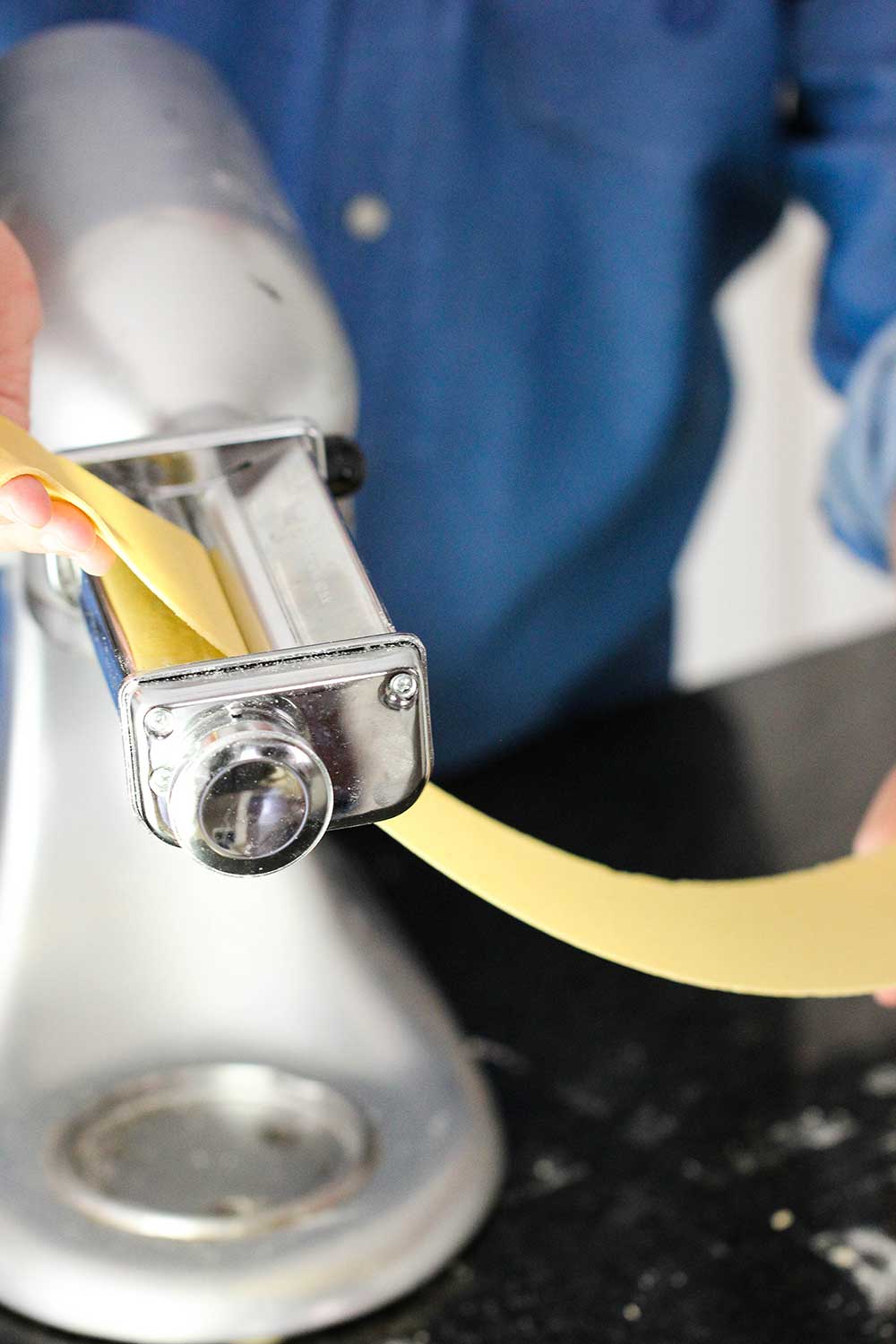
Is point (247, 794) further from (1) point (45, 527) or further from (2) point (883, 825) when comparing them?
(2) point (883, 825)

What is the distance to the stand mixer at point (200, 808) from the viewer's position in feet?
0.97

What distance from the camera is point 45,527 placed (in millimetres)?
321

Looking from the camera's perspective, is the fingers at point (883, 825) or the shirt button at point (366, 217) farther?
the shirt button at point (366, 217)

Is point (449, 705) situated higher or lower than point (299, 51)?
lower

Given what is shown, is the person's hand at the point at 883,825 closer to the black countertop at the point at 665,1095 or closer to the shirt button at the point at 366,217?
the black countertop at the point at 665,1095

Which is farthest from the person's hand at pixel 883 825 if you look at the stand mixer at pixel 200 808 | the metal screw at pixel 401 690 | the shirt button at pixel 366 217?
the shirt button at pixel 366 217

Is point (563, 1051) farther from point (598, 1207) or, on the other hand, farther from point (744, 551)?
point (744, 551)

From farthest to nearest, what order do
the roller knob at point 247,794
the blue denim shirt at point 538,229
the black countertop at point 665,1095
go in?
the blue denim shirt at point 538,229, the black countertop at point 665,1095, the roller knob at point 247,794

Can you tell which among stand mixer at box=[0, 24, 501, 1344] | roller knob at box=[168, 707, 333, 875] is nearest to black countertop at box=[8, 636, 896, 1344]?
stand mixer at box=[0, 24, 501, 1344]

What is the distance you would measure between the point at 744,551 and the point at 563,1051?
1.42m

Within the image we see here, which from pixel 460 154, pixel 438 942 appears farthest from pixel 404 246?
pixel 438 942

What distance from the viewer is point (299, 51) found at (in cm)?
72

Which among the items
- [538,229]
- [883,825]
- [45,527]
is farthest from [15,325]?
[538,229]

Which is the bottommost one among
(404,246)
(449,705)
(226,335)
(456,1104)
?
(449,705)
